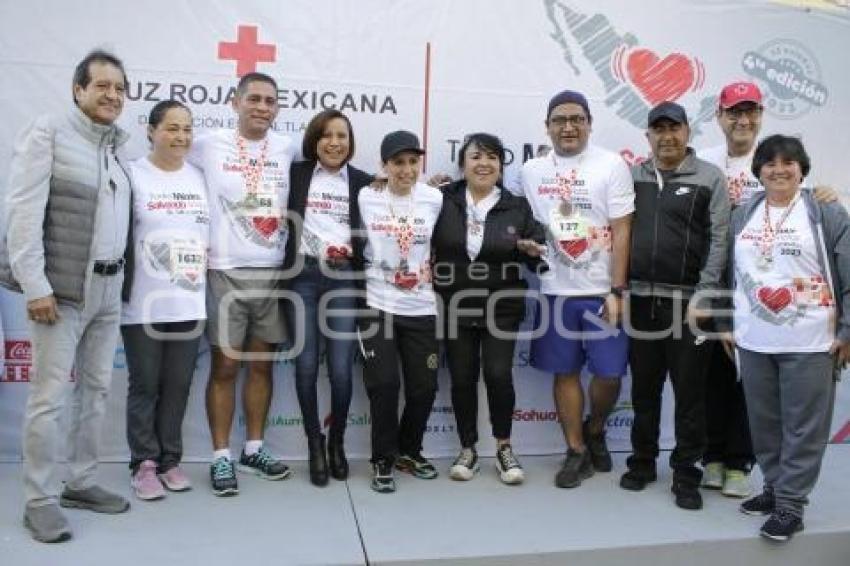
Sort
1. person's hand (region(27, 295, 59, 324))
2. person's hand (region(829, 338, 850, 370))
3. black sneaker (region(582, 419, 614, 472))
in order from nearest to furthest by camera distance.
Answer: person's hand (region(27, 295, 59, 324))
person's hand (region(829, 338, 850, 370))
black sneaker (region(582, 419, 614, 472))

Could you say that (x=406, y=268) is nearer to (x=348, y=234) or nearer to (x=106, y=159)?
(x=348, y=234)

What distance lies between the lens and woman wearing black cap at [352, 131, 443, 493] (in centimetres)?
291

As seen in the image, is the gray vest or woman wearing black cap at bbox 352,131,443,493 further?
woman wearing black cap at bbox 352,131,443,493

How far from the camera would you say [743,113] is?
293 centimetres

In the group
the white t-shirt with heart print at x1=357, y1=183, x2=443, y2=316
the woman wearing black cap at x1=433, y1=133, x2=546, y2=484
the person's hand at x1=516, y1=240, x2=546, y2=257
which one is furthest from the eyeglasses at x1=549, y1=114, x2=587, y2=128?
the white t-shirt with heart print at x1=357, y1=183, x2=443, y2=316

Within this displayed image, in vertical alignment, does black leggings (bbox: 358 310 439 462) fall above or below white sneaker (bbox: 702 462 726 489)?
above

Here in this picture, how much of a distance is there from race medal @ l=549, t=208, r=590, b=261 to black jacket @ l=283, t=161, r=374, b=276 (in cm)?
80

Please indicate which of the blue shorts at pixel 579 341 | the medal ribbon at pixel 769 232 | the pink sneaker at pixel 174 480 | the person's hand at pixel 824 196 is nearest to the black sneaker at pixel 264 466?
the pink sneaker at pixel 174 480

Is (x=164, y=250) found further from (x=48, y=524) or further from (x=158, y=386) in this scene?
(x=48, y=524)

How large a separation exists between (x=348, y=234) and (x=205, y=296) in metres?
0.59

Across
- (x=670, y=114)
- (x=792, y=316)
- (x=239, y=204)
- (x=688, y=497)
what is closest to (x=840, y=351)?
(x=792, y=316)

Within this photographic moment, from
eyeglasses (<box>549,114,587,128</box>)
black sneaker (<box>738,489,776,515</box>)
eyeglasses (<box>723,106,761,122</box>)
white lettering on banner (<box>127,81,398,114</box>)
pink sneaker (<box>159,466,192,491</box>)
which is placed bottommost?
black sneaker (<box>738,489,776,515</box>)

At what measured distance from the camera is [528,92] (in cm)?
343

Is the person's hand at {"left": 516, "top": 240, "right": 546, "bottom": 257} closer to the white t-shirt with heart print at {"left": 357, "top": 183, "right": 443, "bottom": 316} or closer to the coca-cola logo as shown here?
the white t-shirt with heart print at {"left": 357, "top": 183, "right": 443, "bottom": 316}
